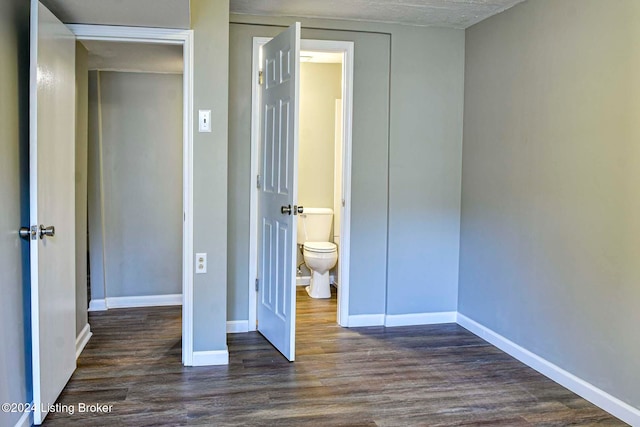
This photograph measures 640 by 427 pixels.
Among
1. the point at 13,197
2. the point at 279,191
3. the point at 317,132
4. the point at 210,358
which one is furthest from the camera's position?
the point at 317,132

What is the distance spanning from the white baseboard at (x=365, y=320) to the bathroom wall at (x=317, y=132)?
5.42 feet

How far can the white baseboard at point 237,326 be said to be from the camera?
12.7 ft

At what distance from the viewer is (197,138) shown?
3.13 metres

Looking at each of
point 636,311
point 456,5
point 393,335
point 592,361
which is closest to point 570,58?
point 456,5

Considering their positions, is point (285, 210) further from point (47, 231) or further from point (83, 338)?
point (83, 338)

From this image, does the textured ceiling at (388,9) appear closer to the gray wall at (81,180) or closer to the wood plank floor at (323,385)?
the gray wall at (81,180)

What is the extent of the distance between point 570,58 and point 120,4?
242 centimetres

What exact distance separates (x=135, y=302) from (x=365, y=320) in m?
2.03

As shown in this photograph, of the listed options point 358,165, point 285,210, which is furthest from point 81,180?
point 358,165

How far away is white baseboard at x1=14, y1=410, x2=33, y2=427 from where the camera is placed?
228 centimetres

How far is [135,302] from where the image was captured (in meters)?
4.58

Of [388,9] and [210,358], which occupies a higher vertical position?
[388,9]

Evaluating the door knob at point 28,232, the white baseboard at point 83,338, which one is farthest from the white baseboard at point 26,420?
the white baseboard at point 83,338

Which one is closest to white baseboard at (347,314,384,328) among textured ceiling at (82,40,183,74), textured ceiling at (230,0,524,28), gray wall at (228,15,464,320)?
gray wall at (228,15,464,320)
